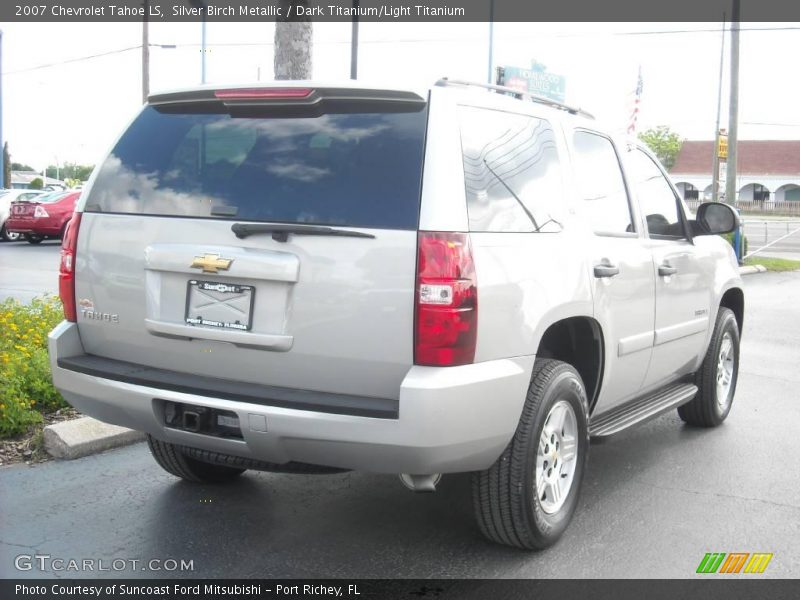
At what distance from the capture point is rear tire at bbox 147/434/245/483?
4.50 meters

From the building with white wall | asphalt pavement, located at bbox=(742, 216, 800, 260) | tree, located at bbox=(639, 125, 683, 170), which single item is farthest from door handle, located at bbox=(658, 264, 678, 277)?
tree, located at bbox=(639, 125, 683, 170)

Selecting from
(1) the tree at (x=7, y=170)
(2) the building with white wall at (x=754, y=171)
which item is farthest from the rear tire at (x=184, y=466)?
(2) the building with white wall at (x=754, y=171)

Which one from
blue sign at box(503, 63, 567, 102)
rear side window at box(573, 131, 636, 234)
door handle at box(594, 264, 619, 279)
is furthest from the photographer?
blue sign at box(503, 63, 567, 102)

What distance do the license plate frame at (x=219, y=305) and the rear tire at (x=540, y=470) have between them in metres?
Answer: 1.18

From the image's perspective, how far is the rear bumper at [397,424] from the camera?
10.5 feet

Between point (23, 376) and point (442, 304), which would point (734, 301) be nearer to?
point (442, 304)

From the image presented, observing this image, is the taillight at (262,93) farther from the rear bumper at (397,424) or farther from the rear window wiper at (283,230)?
the rear bumper at (397,424)

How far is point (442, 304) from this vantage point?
323 cm

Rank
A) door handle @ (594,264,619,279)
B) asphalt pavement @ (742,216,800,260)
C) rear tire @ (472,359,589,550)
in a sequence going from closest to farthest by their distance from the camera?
rear tire @ (472,359,589,550) < door handle @ (594,264,619,279) < asphalt pavement @ (742,216,800,260)

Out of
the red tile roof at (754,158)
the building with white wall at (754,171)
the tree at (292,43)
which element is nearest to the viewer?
the tree at (292,43)

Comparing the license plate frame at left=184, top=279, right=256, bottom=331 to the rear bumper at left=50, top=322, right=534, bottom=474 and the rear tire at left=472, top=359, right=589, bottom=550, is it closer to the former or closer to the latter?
the rear bumper at left=50, top=322, right=534, bottom=474

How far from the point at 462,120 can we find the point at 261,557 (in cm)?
203

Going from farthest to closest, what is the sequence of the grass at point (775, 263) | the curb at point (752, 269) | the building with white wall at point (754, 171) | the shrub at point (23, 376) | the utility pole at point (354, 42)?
the building with white wall at point (754, 171)
the grass at point (775, 263)
the curb at point (752, 269)
the utility pole at point (354, 42)
the shrub at point (23, 376)

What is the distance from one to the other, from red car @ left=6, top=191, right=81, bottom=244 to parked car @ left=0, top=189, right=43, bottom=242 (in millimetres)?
302
